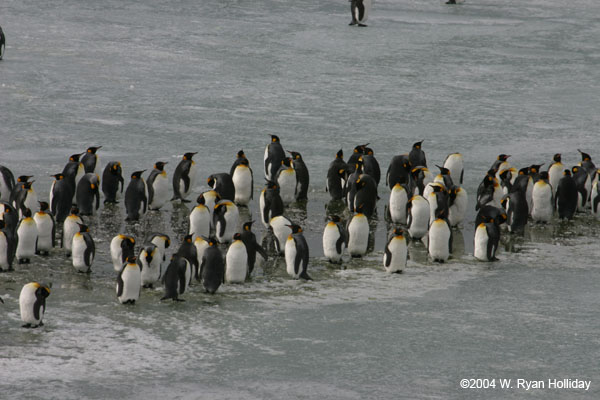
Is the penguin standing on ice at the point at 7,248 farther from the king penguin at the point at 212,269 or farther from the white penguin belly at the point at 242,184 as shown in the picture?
the white penguin belly at the point at 242,184

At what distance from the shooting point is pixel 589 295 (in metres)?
8.99

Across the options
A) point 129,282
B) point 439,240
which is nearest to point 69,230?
point 129,282

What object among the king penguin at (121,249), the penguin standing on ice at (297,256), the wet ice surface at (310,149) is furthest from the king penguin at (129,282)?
the penguin standing on ice at (297,256)

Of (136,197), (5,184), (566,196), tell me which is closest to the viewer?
(136,197)

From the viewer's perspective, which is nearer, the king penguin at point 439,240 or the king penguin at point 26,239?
the king penguin at point 26,239

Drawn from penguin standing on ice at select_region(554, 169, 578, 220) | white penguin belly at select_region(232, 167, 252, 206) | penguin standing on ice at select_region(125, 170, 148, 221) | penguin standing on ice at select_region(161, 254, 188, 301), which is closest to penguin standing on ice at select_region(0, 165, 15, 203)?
penguin standing on ice at select_region(125, 170, 148, 221)

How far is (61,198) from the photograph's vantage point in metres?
10.6

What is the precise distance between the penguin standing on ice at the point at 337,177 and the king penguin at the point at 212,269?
3212mm

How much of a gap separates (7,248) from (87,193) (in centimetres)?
199

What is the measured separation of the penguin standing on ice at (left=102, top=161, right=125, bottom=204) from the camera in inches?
446

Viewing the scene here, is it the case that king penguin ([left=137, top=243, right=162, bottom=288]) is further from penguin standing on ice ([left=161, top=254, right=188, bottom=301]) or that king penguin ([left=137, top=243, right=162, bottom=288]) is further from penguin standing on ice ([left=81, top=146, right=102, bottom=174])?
penguin standing on ice ([left=81, top=146, right=102, bottom=174])

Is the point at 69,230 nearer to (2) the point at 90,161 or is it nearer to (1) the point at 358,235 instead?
(2) the point at 90,161

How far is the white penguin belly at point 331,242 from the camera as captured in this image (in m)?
9.66

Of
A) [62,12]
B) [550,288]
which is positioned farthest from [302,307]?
[62,12]
